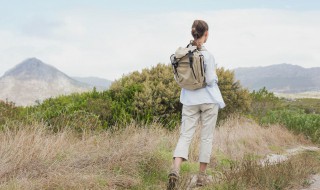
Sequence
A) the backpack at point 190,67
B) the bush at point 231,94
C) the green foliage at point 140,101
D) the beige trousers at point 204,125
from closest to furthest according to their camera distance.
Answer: the backpack at point 190,67, the beige trousers at point 204,125, the green foliage at point 140,101, the bush at point 231,94

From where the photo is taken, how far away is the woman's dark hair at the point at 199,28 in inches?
256

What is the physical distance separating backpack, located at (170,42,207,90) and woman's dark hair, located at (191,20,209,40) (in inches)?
7.2

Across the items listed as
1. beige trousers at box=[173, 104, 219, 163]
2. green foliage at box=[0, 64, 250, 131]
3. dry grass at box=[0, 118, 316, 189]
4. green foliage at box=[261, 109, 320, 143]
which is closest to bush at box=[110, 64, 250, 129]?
green foliage at box=[0, 64, 250, 131]

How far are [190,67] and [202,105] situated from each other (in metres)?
0.55

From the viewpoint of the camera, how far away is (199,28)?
256 inches

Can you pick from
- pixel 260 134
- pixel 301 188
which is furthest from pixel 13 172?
pixel 260 134

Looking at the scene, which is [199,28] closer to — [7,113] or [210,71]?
[210,71]

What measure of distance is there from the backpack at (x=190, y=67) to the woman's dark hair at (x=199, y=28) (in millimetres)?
182

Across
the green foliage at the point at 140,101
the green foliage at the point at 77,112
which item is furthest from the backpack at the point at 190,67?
the green foliage at the point at 140,101

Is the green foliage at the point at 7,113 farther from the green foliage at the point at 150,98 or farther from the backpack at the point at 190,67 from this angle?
the backpack at the point at 190,67

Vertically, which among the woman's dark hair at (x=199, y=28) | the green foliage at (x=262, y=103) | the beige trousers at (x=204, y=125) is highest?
the woman's dark hair at (x=199, y=28)

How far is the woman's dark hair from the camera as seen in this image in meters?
6.50

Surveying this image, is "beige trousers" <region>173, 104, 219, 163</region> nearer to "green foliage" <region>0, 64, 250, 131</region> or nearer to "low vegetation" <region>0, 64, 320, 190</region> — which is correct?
"low vegetation" <region>0, 64, 320, 190</region>

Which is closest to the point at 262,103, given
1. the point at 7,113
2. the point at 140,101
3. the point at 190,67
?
the point at 140,101
